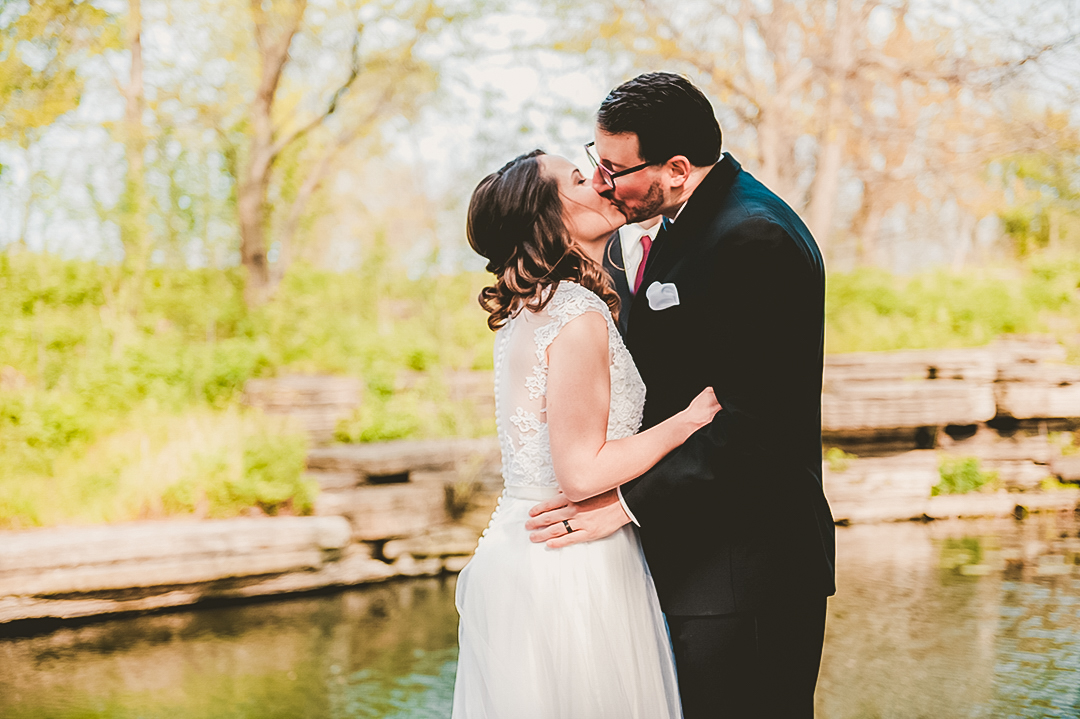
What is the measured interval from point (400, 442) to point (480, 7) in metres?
7.19

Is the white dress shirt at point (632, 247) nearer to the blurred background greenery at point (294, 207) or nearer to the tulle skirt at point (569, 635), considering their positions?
the tulle skirt at point (569, 635)

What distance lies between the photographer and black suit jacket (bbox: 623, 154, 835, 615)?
6.01 feet

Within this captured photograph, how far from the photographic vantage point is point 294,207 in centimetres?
1312

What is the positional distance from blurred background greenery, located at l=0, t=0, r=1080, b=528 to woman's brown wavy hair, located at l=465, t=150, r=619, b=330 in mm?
5244

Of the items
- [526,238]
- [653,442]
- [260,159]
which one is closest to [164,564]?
[526,238]

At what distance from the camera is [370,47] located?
1248cm

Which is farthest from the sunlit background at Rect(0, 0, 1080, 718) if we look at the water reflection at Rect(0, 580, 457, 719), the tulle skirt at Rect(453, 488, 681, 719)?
the tulle skirt at Rect(453, 488, 681, 719)

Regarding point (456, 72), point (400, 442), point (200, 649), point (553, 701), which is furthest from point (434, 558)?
point (456, 72)

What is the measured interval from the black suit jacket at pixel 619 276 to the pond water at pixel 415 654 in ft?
9.71

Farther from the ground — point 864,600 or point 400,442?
point 400,442

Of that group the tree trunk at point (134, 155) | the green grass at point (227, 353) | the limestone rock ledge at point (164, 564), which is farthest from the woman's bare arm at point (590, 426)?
the tree trunk at point (134, 155)

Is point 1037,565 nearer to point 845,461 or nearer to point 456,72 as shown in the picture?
point 845,461

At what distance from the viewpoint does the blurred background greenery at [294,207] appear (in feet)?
24.8

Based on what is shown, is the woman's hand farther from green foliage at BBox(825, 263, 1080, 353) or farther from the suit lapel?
green foliage at BBox(825, 263, 1080, 353)
